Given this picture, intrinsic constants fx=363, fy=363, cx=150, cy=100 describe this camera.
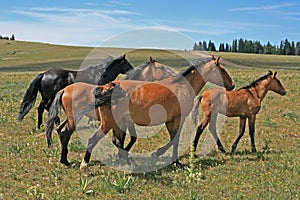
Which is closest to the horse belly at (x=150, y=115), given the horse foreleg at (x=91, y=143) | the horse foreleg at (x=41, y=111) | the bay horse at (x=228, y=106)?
the horse foreleg at (x=91, y=143)

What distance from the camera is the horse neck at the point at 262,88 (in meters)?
10.0

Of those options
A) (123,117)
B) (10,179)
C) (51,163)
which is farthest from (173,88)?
(10,179)

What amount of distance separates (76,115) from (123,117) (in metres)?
1.09

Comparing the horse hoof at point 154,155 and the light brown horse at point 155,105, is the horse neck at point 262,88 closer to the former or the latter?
the light brown horse at point 155,105

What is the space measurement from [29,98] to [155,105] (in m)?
5.66

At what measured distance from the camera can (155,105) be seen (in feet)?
25.6

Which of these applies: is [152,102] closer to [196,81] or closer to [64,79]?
[196,81]

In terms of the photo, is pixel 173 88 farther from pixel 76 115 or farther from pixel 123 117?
pixel 76 115

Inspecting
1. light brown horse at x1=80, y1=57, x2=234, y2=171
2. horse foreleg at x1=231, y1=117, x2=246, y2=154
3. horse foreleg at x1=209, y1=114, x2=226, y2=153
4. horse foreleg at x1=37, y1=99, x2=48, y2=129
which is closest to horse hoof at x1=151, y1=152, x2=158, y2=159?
light brown horse at x1=80, y1=57, x2=234, y2=171

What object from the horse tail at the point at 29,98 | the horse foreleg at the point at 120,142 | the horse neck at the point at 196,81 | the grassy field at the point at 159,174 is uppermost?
the horse neck at the point at 196,81

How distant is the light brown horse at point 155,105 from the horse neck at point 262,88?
2017 mm

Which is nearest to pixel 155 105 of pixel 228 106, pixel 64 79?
pixel 228 106

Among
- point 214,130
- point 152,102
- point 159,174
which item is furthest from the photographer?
point 214,130

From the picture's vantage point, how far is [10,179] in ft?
23.2
